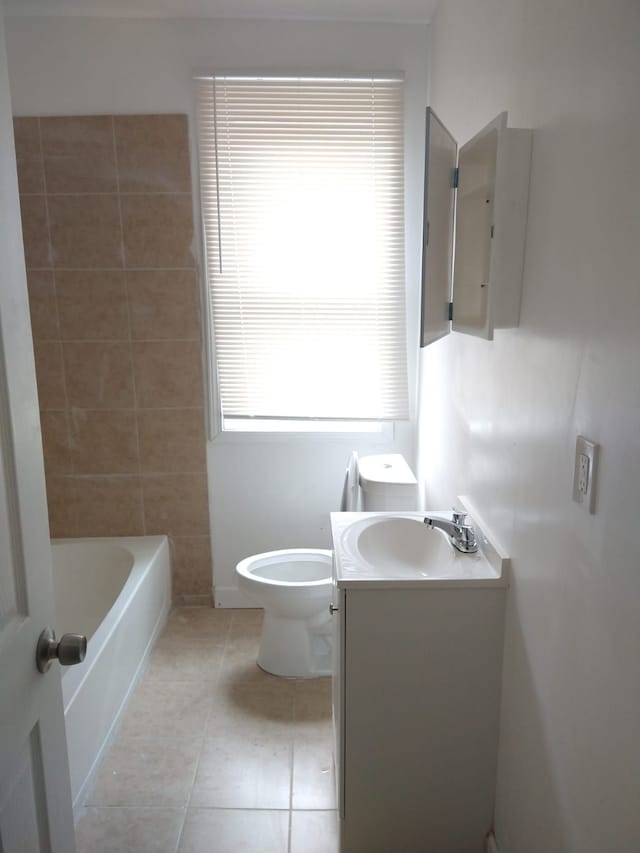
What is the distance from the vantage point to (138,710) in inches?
92.4

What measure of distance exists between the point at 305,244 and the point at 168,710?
2019 millimetres

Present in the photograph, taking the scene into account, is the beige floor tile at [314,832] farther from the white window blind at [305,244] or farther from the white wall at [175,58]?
the white wall at [175,58]

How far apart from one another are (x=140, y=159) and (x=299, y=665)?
7.48ft

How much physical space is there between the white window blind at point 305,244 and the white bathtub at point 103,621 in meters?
0.83

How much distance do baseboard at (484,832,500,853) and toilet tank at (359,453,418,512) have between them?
3.73ft

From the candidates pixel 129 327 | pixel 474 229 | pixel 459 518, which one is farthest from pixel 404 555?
pixel 129 327

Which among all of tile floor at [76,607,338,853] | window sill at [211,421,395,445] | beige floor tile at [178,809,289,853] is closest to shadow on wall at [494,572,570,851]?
tile floor at [76,607,338,853]

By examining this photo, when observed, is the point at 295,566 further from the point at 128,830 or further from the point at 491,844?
the point at 491,844

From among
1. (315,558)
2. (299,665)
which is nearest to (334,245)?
(315,558)

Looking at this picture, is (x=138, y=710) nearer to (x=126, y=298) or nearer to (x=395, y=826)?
(x=395, y=826)

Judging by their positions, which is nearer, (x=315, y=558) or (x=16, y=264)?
(x=16, y=264)

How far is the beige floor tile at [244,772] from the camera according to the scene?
1924 millimetres

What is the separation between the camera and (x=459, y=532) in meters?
1.72

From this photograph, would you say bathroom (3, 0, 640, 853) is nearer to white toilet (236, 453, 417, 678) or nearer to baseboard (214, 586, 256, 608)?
white toilet (236, 453, 417, 678)
